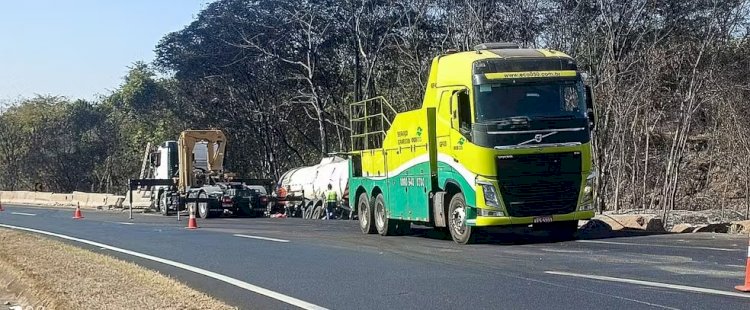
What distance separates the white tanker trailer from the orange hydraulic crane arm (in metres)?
3.04

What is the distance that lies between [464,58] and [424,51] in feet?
79.9

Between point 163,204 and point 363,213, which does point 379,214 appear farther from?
point 163,204

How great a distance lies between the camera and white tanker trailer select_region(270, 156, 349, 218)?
3509 cm

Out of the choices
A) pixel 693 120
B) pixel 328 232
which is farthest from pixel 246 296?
pixel 693 120

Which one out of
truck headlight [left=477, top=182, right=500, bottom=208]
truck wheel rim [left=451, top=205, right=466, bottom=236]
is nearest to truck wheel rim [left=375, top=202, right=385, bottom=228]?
truck wheel rim [left=451, top=205, right=466, bottom=236]

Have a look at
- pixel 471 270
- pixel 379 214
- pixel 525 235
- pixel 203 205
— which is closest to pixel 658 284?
pixel 471 270

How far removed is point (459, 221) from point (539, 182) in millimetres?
1854

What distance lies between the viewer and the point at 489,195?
16.8 m

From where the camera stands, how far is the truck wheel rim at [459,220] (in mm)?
17812

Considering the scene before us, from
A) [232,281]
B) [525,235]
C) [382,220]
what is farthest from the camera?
[382,220]

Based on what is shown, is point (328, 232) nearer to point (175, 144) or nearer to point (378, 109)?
point (378, 109)

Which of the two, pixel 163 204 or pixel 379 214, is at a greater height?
pixel 163 204

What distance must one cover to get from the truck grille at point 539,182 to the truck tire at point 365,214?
19.6ft

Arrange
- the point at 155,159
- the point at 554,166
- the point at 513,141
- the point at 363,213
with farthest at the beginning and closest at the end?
the point at 155,159 < the point at 363,213 < the point at 554,166 < the point at 513,141
